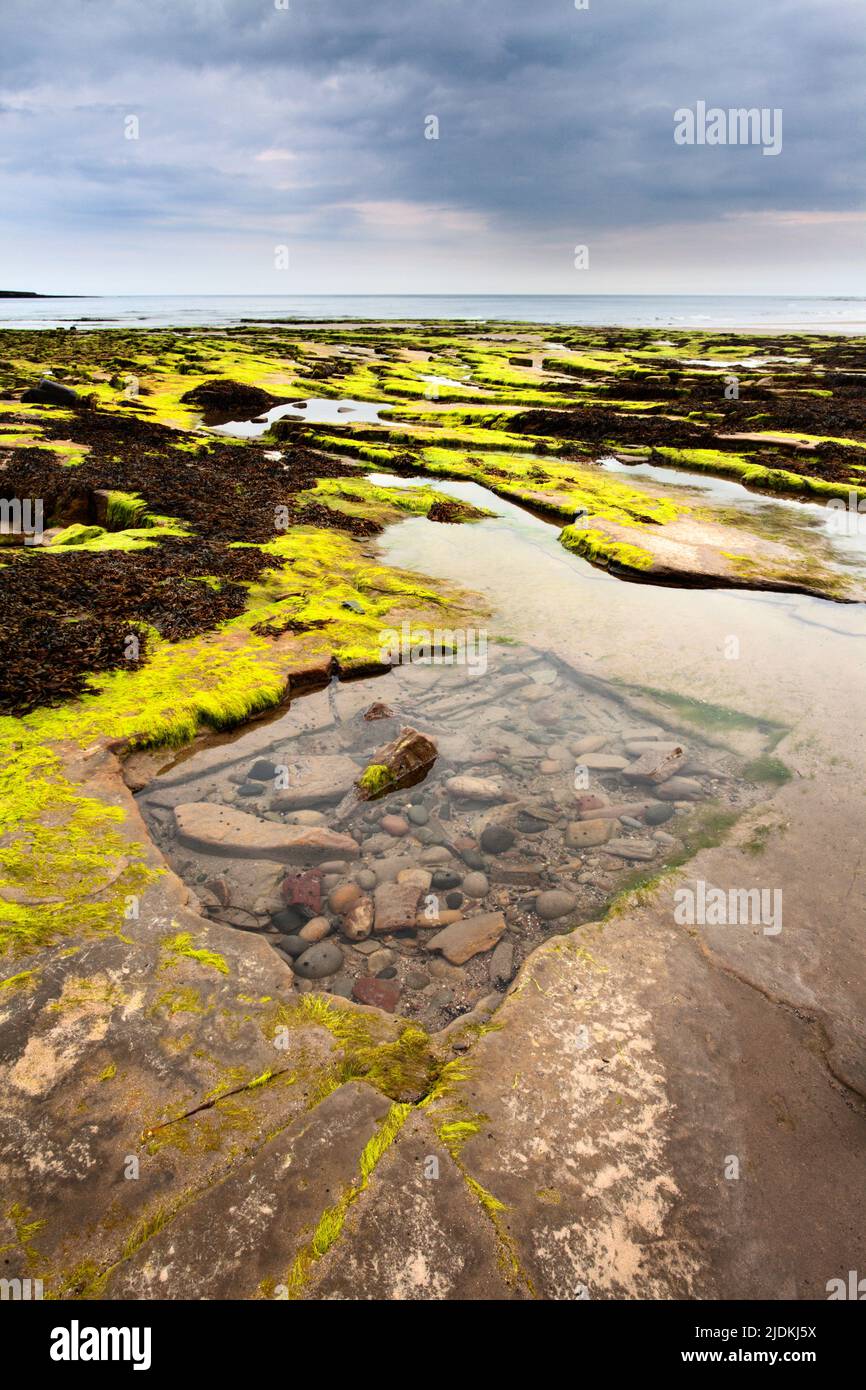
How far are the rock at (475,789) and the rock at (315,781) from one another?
0.93 meters

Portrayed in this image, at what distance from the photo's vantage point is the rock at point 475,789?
6.11m

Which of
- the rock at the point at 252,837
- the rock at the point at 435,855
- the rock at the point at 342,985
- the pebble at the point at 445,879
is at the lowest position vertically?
the rock at the point at 342,985

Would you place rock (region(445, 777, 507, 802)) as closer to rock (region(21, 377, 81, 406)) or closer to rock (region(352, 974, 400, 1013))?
rock (region(352, 974, 400, 1013))

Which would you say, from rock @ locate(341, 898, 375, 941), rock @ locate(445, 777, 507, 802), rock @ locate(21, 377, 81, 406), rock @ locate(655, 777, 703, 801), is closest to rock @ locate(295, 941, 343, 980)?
rock @ locate(341, 898, 375, 941)

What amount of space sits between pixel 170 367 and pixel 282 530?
3055cm

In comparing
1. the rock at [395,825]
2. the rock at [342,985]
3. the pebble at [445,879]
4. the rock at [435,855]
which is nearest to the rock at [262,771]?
the rock at [395,825]

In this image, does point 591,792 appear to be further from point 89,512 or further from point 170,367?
point 170,367

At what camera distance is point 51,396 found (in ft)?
78.2

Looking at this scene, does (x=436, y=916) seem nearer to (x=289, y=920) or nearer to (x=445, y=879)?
(x=445, y=879)

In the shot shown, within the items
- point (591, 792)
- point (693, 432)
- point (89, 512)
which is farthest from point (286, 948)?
point (693, 432)

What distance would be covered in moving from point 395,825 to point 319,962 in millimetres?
1597

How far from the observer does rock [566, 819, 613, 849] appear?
5513mm

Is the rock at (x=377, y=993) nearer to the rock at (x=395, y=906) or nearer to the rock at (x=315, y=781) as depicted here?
the rock at (x=395, y=906)

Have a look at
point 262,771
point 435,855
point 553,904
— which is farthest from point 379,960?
point 262,771
